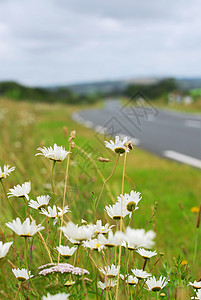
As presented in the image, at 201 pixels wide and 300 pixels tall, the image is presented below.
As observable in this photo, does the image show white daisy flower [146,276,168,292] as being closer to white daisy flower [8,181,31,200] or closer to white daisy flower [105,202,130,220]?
white daisy flower [105,202,130,220]

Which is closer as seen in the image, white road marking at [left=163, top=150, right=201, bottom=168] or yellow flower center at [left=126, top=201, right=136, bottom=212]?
yellow flower center at [left=126, top=201, right=136, bottom=212]

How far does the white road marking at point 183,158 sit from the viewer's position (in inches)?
259

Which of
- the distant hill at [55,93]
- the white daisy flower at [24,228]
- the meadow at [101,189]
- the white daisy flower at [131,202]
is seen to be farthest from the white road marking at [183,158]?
the distant hill at [55,93]

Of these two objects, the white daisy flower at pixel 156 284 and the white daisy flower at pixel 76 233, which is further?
the white daisy flower at pixel 156 284

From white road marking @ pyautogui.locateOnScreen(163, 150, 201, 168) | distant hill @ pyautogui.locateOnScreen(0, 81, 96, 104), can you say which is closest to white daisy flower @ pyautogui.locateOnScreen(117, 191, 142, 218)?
white road marking @ pyautogui.locateOnScreen(163, 150, 201, 168)

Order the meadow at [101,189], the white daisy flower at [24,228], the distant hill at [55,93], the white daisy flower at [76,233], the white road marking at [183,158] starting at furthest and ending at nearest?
the distant hill at [55,93]
the white road marking at [183,158]
the meadow at [101,189]
the white daisy flower at [24,228]
the white daisy flower at [76,233]

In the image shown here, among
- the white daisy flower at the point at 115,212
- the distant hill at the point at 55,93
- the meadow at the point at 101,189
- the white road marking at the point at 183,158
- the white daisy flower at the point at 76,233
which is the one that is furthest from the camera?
the distant hill at the point at 55,93

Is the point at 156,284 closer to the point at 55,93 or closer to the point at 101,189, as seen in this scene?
the point at 101,189

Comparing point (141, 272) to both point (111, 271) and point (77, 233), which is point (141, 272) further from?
point (77, 233)

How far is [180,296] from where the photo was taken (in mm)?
793

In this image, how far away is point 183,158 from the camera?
23.5ft

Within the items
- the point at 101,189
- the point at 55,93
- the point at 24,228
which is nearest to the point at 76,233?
the point at 24,228

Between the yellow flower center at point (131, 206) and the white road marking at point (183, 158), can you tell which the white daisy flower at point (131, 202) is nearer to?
the yellow flower center at point (131, 206)

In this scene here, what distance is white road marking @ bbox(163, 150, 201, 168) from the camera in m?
6.58
